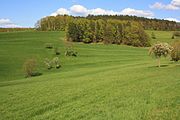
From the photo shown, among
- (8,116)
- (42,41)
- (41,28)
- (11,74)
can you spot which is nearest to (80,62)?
(11,74)

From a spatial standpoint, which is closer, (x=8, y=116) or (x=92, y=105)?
(x=8, y=116)

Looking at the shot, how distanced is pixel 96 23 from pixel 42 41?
26.9 metres

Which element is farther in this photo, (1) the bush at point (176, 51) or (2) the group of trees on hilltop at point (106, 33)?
(2) the group of trees on hilltop at point (106, 33)

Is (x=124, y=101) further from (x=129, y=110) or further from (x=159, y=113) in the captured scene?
(x=159, y=113)

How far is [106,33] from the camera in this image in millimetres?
137625

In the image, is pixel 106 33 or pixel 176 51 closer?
pixel 176 51

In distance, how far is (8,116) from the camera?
17.6 meters

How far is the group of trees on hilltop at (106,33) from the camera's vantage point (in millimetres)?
136625

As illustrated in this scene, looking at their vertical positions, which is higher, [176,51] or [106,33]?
[106,33]

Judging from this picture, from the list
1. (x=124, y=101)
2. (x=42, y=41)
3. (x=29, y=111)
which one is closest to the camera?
(x=29, y=111)

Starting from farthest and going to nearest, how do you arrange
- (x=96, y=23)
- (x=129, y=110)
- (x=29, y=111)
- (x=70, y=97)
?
(x=96, y=23), (x=70, y=97), (x=29, y=111), (x=129, y=110)

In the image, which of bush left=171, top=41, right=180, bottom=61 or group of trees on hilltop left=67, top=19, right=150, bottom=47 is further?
group of trees on hilltop left=67, top=19, right=150, bottom=47

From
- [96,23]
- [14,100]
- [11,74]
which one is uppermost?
[96,23]

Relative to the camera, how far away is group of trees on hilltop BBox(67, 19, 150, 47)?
137 m
